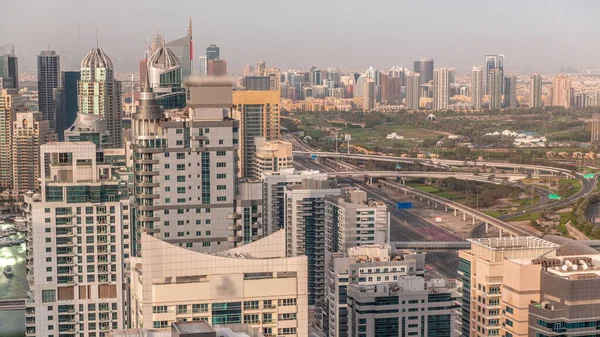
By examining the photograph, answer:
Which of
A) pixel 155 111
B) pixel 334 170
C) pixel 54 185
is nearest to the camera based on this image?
pixel 155 111

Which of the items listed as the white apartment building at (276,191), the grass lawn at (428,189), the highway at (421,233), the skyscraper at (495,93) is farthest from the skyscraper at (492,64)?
the white apartment building at (276,191)

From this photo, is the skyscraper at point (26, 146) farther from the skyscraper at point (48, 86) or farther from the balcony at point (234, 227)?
the balcony at point (234, 227)

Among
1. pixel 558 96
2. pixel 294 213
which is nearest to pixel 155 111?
pixel 294 213

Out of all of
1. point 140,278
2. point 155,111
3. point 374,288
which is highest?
point 155,111

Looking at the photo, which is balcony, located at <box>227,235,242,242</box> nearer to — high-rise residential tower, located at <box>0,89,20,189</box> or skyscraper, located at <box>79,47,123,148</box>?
skyscraper, located at <box>79,47,123,148</box>

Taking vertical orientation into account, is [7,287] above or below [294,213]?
below

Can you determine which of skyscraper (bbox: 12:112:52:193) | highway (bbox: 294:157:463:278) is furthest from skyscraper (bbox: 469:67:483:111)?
skyscraper (bbox: 12:112:52:193)

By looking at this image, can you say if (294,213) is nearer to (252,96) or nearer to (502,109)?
(252,96)
